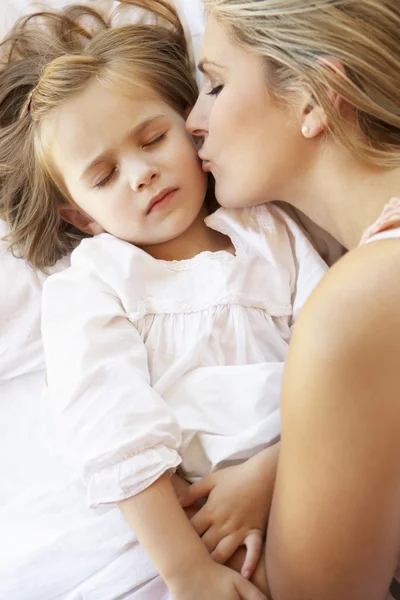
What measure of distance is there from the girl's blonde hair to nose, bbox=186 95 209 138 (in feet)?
0.27

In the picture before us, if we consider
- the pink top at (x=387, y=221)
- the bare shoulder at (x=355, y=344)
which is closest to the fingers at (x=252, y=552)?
the bare shoulder at (x=355, y=344)

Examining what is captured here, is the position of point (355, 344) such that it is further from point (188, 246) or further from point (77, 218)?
point (77, 218)

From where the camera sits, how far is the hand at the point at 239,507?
103 cm

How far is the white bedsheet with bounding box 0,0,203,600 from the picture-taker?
1.03 meters

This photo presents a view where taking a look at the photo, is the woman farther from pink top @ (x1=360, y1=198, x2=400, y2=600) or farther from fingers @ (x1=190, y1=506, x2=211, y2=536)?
fingers @ (x1=190, y1=506, x2=211, y2=536)

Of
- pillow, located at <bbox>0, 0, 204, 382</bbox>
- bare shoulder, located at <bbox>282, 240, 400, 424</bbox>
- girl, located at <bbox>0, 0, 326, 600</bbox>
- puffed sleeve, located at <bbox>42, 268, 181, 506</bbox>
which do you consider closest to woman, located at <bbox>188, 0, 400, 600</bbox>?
bare shoulder, located at <bbox>282, 240, 400, 424</bbox>

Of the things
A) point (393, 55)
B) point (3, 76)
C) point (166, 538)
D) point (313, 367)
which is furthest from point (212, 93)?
point (166, 538)

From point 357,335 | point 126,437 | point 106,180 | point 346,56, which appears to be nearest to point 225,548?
point 126,437

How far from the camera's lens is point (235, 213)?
50.7 inches

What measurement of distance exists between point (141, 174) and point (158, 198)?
6cm

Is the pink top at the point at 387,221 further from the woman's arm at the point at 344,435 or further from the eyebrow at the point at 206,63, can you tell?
the eyebrow at the point at 206,63

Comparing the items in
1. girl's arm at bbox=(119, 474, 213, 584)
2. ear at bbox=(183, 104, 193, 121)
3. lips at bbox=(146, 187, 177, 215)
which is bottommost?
girl's arm at bbox=(119, 474, 213, 584)

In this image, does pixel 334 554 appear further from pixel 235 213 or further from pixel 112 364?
pixel 235 213

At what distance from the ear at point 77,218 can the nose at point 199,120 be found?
28 cm
